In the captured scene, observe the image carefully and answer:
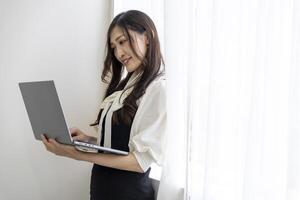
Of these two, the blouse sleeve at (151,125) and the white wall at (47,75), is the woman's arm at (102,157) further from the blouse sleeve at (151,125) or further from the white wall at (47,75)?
the white wall at (47,75)

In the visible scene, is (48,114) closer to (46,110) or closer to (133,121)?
(46,110)

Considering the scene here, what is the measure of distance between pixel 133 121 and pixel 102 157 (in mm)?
171

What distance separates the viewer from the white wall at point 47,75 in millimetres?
1604

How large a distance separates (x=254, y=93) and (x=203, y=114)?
22 centimetres

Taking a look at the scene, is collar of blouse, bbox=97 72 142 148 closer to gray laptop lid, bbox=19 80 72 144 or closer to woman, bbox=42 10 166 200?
woman, bbox=42 10 166 200

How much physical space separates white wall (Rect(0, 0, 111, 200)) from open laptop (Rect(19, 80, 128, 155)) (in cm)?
42

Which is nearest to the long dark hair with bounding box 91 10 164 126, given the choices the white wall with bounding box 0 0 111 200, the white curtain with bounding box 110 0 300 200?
the white curtain with bounding box 110 0 300 200

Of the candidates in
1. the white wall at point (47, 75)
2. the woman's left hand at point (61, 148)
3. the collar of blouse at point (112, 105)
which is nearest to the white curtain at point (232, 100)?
the collar of blouse at point (112, 105)

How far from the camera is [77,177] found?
1.78 m

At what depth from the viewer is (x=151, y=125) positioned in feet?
3.75

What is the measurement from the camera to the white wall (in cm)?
160

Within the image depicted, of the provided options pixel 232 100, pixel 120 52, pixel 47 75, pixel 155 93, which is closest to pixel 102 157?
pixel 155 93

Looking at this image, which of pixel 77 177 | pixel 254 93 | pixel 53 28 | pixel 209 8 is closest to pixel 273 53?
pixel 254 93

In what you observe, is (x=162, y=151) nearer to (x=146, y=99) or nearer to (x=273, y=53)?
(x=146, y=99)
